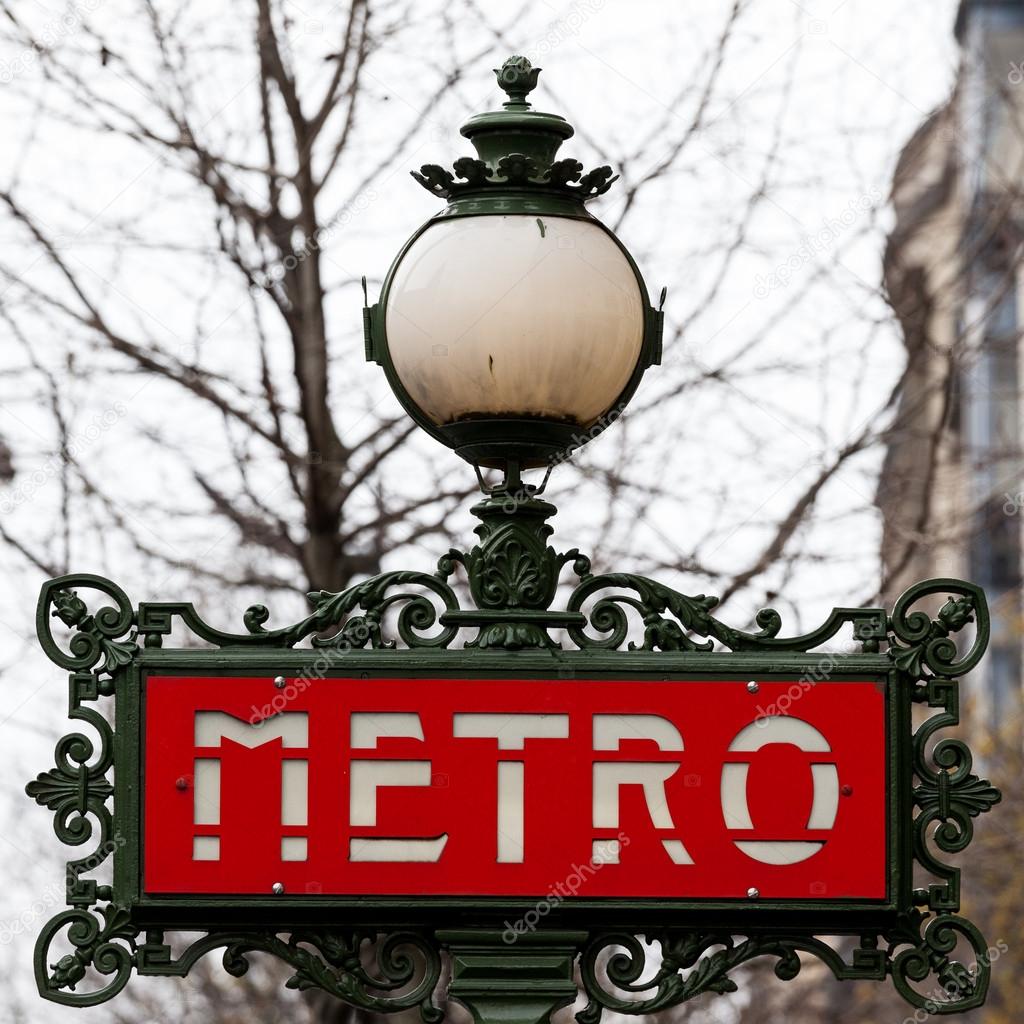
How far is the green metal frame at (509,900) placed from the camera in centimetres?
461

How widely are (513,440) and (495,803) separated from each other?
74cm

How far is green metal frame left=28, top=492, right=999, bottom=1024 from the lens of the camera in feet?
15.1

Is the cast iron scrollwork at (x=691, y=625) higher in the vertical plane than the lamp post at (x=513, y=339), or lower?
lower

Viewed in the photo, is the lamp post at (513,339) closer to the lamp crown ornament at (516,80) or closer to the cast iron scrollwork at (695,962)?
the lamp crown ornament at (516,80)

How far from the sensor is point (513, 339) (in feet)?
15.3

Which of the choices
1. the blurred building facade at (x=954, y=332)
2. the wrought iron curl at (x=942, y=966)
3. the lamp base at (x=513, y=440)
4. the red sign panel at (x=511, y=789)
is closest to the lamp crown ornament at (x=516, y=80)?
the lamp base at (x=513, y=440)

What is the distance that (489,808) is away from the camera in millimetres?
4637

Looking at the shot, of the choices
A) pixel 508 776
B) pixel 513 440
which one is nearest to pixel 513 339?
pixel 513 440

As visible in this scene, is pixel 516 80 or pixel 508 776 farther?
pixel 516 80

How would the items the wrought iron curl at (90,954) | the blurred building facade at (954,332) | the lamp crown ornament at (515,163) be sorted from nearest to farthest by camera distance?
the wrought iron curl at (90,954) < the lamp crown ornament at (515,163) < the blurred building facade at (954,332)

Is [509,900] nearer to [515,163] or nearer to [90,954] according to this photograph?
[90,954]

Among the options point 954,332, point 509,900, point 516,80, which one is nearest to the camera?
point 509,900

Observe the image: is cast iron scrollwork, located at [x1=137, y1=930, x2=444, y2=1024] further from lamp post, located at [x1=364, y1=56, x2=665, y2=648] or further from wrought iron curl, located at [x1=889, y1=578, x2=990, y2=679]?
wrought iron curl, located at [x1=889, y1=578, x2=990, y2=679]

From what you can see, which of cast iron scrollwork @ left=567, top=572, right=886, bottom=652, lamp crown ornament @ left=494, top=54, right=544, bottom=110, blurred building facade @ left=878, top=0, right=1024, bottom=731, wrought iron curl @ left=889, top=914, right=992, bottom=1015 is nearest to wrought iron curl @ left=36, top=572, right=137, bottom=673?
cast iron scrollwork @ left=567, top=572, right=886, bottom=652
